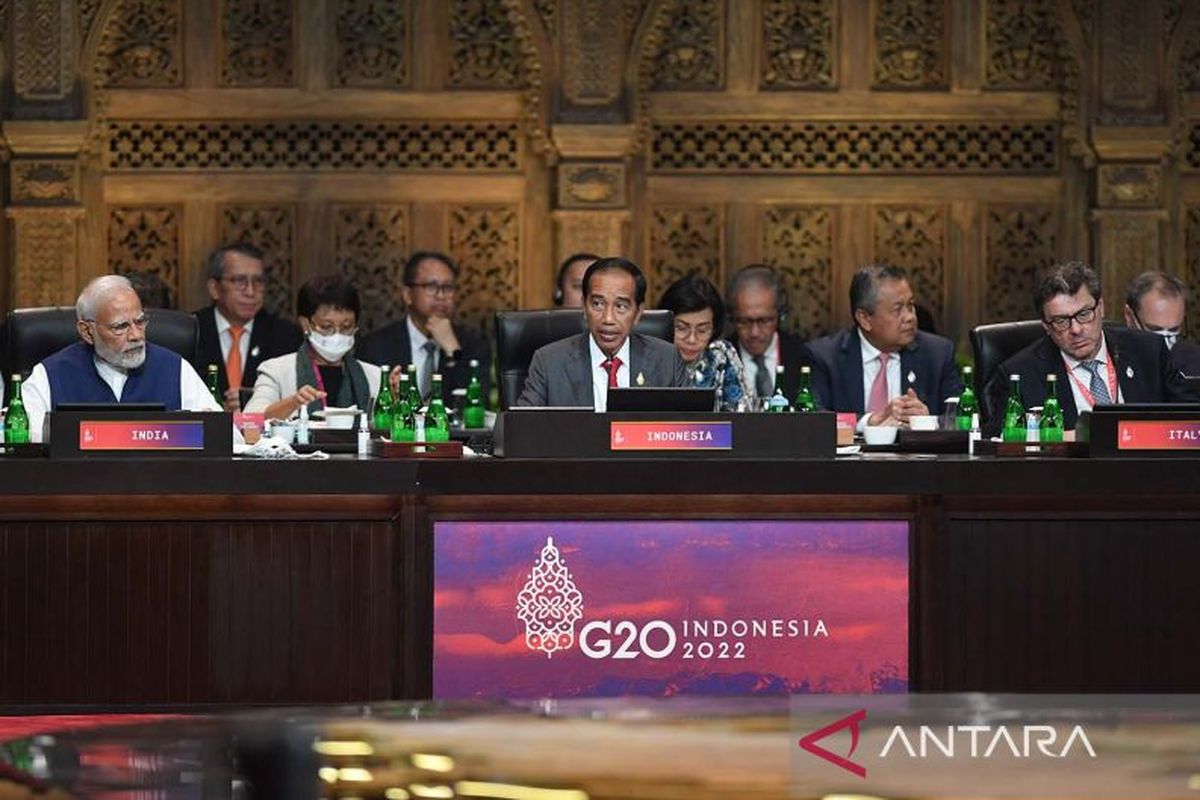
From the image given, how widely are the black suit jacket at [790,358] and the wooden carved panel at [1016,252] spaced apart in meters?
1.33

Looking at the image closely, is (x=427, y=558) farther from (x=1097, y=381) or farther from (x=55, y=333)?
(x=1097, y=381)

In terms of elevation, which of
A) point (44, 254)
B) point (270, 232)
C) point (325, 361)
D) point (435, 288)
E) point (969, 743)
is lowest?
point (969, 743)

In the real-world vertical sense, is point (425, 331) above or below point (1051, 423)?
above

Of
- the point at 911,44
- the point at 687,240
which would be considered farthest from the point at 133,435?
the point at 911,44

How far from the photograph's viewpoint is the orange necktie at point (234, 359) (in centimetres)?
711

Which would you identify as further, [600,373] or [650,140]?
[650,140]

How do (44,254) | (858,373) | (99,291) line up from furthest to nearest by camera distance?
1. (44,254)
2. (858,373)
3. (99,291)

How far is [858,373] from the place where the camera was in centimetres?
630

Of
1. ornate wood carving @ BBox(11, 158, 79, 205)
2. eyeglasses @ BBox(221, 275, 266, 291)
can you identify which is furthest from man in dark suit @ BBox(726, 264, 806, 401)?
ornate wood carving @ BBox(11, 158, 79, 205)

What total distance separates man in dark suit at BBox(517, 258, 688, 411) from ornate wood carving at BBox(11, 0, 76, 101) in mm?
3263

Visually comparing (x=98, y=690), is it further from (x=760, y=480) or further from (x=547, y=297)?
(x=547, y=297)

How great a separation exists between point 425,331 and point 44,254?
1670mm

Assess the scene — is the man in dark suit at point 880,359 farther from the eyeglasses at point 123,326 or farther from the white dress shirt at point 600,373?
the eyeglasses at point 123,326

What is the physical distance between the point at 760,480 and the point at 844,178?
3816 millimetres
